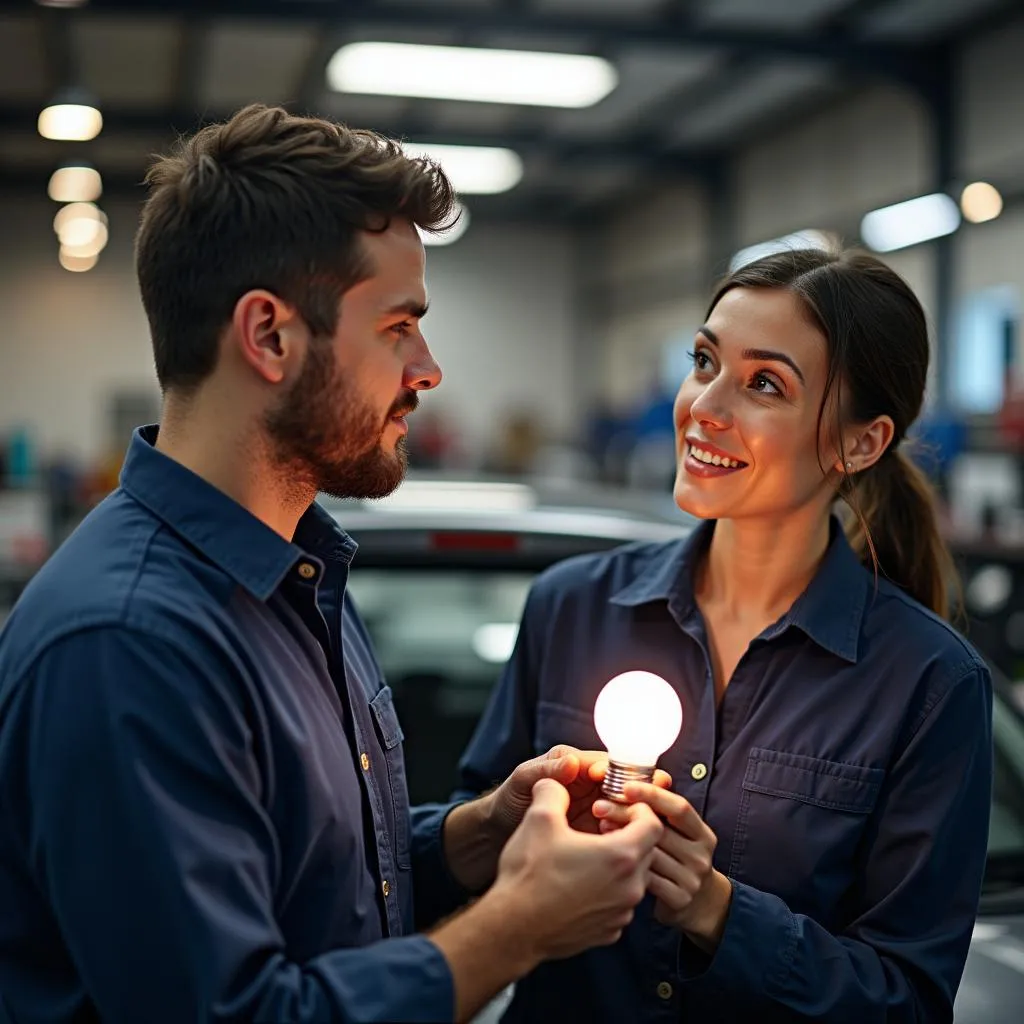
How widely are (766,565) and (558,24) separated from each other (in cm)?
838

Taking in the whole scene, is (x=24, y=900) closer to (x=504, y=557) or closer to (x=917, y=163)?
(x=504, y=557)

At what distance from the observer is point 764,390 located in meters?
1.80

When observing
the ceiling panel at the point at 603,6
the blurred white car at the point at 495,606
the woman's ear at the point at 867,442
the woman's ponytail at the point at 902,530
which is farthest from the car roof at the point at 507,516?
the ceiling panel at the point at 603,6

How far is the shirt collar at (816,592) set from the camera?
1.74 meters

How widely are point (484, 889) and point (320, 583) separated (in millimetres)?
560

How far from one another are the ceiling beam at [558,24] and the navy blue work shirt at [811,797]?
7933 millimetres

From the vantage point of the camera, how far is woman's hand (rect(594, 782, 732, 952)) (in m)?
Result: 1.35

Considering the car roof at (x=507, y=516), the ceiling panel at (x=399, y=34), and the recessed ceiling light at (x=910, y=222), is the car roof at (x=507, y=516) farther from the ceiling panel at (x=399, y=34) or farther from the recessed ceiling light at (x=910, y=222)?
the recessed ceiling light at (x=910, y=222)

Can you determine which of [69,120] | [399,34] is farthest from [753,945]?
[399,34]

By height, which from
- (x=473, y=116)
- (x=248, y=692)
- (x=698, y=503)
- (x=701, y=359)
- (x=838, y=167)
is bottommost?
(x=248, y=692)

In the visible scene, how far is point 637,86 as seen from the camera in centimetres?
1254

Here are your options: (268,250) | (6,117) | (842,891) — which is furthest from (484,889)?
(6,117)

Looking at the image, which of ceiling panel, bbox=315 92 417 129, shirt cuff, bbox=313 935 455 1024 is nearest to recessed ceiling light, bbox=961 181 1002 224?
ceiling panel, bbox=315 92 417 129

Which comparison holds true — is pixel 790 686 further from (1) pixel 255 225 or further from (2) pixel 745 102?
(2) pixel 745 102
